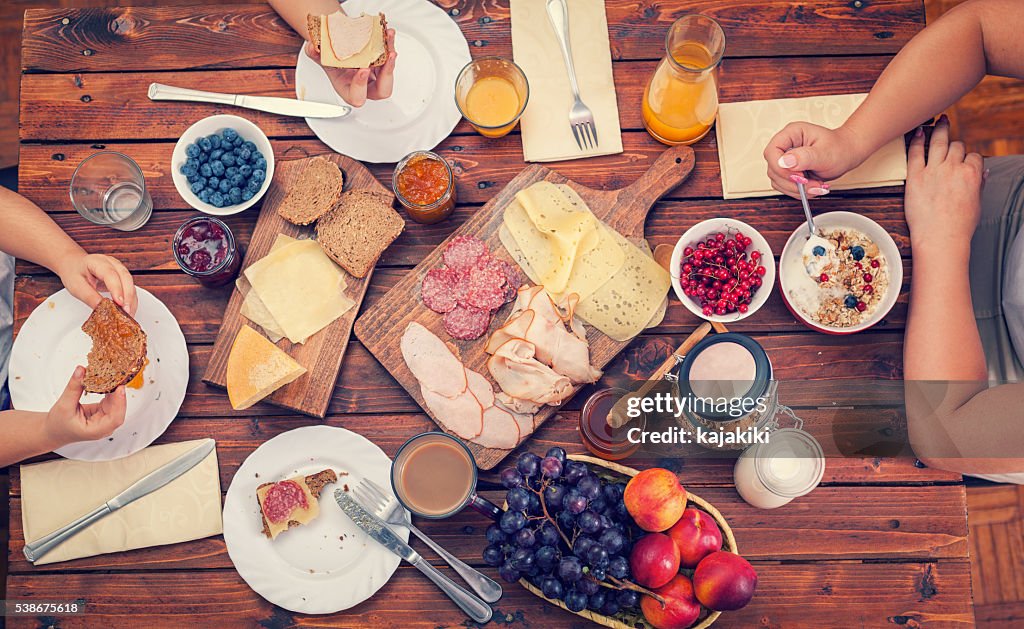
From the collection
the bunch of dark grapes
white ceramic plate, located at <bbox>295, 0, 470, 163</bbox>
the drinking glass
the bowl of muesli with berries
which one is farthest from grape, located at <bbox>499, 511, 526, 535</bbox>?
the drinking glass

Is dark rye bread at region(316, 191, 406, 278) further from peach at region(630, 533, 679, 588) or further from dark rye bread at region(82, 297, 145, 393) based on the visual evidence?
peach at region(630, 533, 679, 588)

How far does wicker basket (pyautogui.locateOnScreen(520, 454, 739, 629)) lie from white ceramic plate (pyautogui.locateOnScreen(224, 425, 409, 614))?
0.34 m

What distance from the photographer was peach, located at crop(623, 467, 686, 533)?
46.3 inches

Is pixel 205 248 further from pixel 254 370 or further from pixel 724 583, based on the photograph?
pixel 724 583

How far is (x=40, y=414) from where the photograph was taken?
4.41 feet

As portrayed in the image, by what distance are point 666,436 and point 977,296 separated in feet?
2.53

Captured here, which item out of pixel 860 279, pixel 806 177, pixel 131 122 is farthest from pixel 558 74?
pixel 131 122

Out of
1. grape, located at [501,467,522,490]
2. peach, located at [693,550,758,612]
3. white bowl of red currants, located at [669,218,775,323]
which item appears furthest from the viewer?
white bowl of red currants, located at [669,218,775,323]

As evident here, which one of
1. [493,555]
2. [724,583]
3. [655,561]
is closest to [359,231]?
[493,555]

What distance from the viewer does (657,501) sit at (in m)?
Result: 1.18

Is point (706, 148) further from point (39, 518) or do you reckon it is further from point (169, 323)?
point (39, 518)

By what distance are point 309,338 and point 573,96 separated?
2.58 ft

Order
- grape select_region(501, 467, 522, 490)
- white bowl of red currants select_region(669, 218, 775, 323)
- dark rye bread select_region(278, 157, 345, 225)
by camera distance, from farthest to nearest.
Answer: dark rye bread select_region(278, 157, 345, 225), white bowl of red currants select_region(669, 218, 775, 323), grape select_region(501, 467, 522, 490)

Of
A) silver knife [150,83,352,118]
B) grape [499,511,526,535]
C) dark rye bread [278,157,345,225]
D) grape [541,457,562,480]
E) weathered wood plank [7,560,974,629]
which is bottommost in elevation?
weathered wood plank [7,560,974,629]
